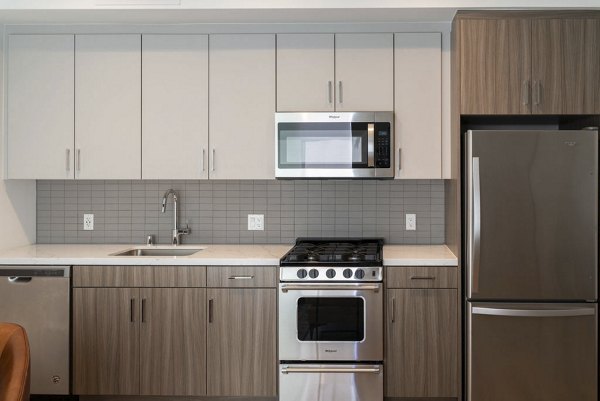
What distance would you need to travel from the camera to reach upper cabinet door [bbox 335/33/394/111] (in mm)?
3420

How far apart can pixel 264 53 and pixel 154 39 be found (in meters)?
0.66

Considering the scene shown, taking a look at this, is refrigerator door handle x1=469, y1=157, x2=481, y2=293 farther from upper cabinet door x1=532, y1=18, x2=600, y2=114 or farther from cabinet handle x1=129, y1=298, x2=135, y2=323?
cabinet handle x1=129, y1=298, x2=135, y2=323

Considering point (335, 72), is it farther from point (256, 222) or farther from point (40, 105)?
point (40, 105)

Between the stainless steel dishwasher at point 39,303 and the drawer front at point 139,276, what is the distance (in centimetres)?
9

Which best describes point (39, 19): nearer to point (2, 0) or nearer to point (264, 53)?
point (2, 0)

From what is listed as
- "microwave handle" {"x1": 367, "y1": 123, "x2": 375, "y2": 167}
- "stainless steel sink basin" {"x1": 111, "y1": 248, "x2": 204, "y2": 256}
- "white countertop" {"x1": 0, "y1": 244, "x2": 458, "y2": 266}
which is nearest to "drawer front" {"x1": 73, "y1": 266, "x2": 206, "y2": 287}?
"white countertop" {"x1": 0, "y1": 244, "x2": 458, "y2": 266}

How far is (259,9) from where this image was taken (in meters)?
3.17

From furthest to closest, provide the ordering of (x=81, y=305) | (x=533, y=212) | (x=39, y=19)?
(x=39, y=19) → (x=81, y=305) → (x=533, y=212)

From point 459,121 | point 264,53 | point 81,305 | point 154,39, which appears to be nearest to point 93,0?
point 154,39

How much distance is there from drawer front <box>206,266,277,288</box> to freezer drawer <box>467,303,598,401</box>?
1088 mm

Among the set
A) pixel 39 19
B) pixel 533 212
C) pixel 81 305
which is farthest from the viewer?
pixel 39 19

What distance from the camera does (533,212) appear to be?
9.78 ft

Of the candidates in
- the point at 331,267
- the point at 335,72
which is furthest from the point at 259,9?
the point at 331,267

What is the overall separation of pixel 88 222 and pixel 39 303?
2.74 ft
